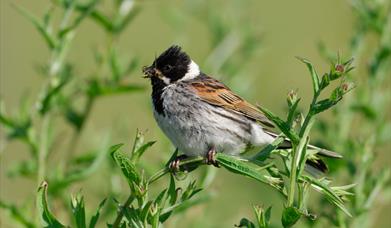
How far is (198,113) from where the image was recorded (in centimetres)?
430

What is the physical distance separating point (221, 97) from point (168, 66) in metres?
0.35

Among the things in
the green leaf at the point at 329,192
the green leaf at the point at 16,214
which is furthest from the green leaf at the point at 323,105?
the green leaf at the point at 16,214

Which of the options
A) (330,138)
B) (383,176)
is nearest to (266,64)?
(330,138)

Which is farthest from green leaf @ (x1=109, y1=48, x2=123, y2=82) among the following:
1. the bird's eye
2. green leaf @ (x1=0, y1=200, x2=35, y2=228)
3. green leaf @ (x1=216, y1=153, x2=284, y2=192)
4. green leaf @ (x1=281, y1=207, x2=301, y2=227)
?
green leaf @ (x1=281, y1=207, x2=301, y2=227)

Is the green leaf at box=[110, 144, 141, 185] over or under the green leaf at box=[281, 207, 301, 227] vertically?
under

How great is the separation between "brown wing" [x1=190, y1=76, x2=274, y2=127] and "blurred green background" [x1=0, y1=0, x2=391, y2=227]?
0.88 ft

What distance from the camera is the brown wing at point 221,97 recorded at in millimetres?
Result: 4445

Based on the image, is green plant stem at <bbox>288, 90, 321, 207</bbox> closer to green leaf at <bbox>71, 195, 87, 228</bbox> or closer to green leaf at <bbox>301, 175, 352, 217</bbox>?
green leaf at <bbox>301, 175, 352, 217</bbox>

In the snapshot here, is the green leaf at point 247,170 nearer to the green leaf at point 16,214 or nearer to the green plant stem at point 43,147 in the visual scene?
the green leaf at point 16,214

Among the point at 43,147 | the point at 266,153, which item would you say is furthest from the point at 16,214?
the point at 266,153

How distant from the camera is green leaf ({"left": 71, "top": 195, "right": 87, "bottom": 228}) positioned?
244cm

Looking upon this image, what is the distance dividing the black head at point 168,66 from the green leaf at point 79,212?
6.29 feet

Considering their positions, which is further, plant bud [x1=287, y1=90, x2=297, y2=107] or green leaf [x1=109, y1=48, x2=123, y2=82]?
green leaf [x1=109, y1=48, x2=123, y2=82]

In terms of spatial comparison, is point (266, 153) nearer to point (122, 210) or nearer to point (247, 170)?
point (247, 170)
